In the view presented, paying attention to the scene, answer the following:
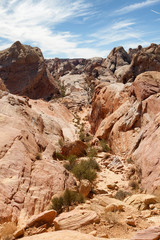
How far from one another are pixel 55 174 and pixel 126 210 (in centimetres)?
382

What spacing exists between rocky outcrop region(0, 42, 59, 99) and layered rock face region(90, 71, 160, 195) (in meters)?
26.5

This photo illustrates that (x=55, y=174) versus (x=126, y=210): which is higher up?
(x=55, y=174)

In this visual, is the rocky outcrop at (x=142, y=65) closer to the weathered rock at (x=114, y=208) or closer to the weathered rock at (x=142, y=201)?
the weathered rock at (x=142, y=201)

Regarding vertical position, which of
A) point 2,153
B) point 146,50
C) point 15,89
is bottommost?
point 2,153

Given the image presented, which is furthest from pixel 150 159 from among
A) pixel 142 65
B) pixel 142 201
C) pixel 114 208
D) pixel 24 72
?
pixel 24 72

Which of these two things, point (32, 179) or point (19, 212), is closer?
point (19, 212)

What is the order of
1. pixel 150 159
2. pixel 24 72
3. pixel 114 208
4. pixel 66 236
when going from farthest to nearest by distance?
pixel 24 72
pixel 150 159
pixel 114 208
pixel 66 236

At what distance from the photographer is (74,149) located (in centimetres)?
1706

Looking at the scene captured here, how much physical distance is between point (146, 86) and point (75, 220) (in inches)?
528

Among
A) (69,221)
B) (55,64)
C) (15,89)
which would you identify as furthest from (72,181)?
(55,64)

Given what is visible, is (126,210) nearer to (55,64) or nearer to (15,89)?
(15,89)

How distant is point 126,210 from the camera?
657 centimetres

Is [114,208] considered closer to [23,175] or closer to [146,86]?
[23,175]

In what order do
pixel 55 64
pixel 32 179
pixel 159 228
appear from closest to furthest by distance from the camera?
1. pixel 159 228
2. pixel 32 179
3. pixel 55 64
